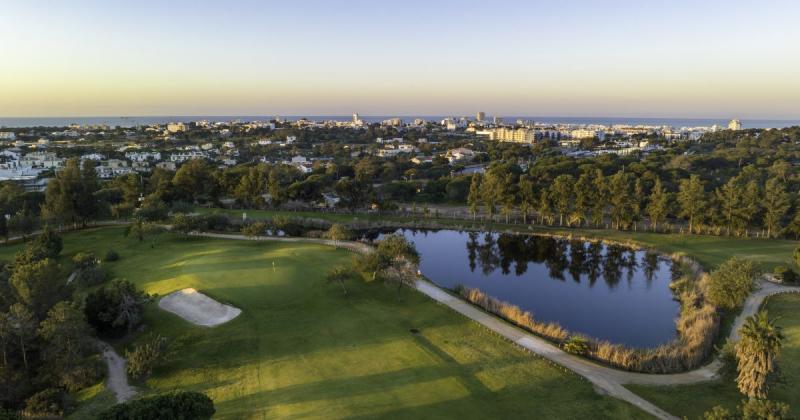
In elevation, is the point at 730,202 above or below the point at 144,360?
above

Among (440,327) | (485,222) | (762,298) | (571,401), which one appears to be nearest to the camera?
(571,401)

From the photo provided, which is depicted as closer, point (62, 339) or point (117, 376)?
point (62, 339)

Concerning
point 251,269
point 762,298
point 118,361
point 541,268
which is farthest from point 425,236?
point 118,361

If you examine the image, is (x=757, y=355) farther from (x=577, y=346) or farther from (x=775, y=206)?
(x=775, y=206)

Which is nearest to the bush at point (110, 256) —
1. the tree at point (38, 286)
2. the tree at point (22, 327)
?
the tree at point (38, 286)

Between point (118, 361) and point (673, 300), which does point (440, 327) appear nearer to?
point (118, 361)

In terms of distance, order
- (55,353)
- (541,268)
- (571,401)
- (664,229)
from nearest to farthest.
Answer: (571,401) < (55,353) < (541,268) < (664,229)

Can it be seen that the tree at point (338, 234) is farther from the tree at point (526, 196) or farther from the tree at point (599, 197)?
the tree at point (599, 197)

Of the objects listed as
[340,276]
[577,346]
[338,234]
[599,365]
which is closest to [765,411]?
[599,365]
